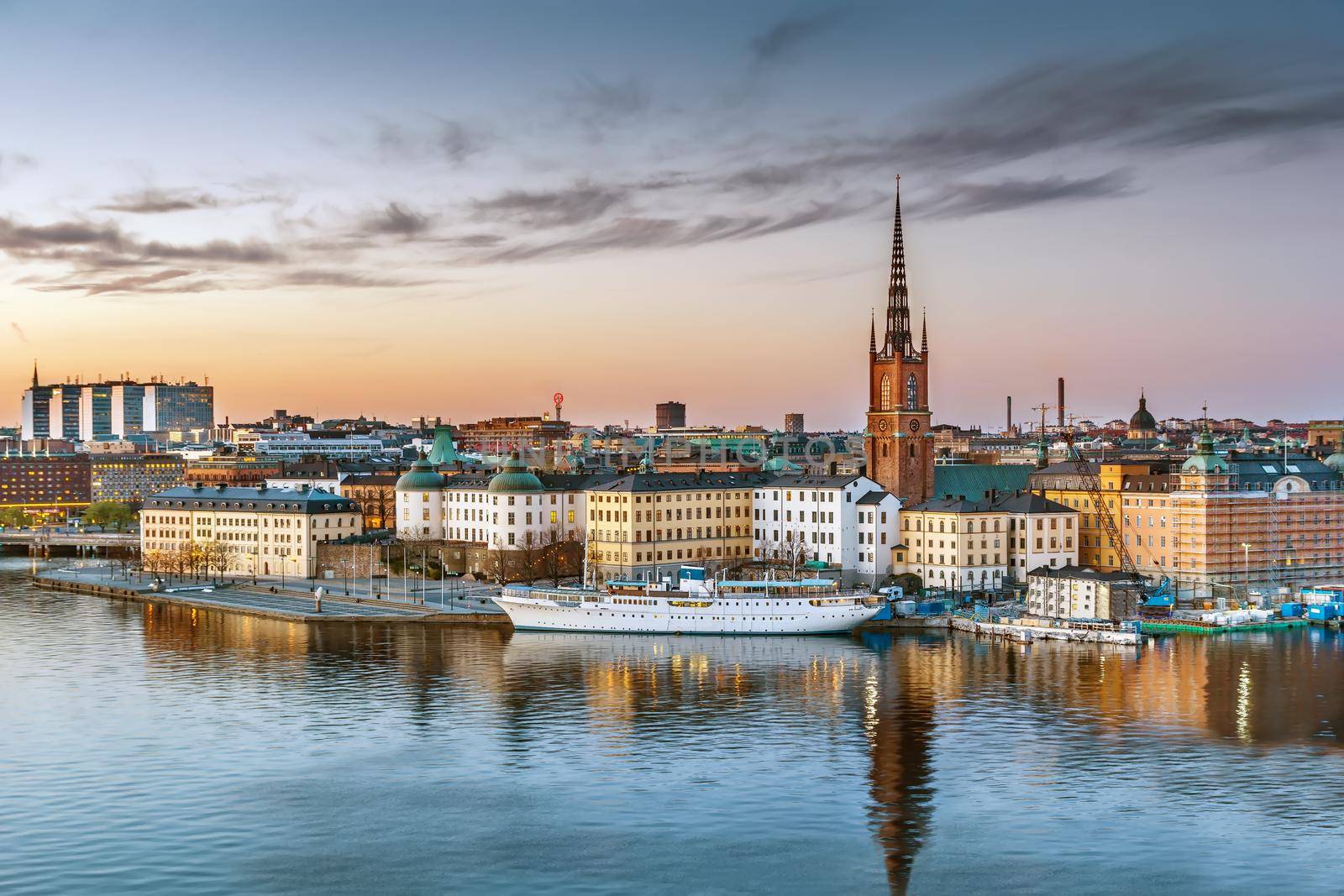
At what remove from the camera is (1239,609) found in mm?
68438

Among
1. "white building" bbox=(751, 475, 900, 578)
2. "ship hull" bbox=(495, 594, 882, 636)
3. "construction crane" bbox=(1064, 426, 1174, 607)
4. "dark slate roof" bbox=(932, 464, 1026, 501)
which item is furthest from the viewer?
"dark slate roof" bbox=(932, 464, 1026, 501)

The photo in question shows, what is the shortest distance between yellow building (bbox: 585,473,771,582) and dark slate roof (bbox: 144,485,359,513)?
14.9 m

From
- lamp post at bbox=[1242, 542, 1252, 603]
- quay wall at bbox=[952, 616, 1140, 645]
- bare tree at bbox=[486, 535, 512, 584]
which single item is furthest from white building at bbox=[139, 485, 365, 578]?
lamp post at bbox=[1242, 542, 1252, 603]

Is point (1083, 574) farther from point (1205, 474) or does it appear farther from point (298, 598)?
point (298, 598)

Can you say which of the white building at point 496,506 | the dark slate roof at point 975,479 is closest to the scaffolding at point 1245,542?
the dark slate roof at point 975,479

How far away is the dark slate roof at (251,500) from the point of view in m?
87.9

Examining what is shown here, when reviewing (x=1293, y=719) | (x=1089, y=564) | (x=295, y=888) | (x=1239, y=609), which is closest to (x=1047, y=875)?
(x=295, y=888)

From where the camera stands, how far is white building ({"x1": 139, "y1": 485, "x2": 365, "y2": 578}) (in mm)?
87438

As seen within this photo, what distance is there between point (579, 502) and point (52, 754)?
4623 cm

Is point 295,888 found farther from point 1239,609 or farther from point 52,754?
point 1239,609

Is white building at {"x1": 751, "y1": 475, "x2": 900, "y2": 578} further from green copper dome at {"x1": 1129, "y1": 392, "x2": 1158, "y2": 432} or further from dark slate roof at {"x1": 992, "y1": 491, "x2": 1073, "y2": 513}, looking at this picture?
green copper dome at {"x1": 1129, "y1": 392, "x2": 1158, "y2": 432}

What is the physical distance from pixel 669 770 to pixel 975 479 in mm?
56082

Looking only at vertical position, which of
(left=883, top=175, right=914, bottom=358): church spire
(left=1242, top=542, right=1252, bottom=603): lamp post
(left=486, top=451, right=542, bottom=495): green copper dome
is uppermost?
(left=883, top=175, right=914, bottom=358): church spire

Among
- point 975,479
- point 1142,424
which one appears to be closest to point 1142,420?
point 1142,424
